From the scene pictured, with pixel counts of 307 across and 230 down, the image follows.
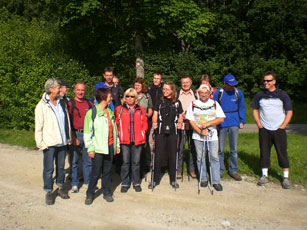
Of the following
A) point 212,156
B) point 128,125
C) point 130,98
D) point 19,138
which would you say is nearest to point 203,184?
point 212,156

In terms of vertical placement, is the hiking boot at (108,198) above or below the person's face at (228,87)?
below

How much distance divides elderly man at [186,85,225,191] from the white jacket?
7.74 feet

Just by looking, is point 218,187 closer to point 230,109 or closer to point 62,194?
point 230,109

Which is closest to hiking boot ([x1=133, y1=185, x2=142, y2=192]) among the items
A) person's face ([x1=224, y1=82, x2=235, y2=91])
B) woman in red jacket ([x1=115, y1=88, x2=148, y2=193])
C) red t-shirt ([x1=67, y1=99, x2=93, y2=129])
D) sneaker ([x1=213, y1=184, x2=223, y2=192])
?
woman in red jacket ([x1=115, y1=88, x2=148, y2=193])

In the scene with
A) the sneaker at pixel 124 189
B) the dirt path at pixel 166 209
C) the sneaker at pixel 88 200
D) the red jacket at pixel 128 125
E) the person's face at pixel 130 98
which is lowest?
the dirt path at pixel 166 209

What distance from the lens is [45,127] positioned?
5.25 m

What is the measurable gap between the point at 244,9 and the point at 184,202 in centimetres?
2216

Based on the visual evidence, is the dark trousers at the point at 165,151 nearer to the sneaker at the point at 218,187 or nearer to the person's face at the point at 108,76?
the sneaker at the point at 218,187

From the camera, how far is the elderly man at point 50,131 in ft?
17.1

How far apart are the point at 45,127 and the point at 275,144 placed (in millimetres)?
4176


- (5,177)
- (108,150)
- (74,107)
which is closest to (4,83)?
(5,177)

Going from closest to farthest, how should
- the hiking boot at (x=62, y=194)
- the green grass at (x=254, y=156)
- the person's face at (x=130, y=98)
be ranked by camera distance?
the hiking boot at (x=62, y=194) → the person's face at (x=130, y=98) → the green grass at (x=254, y=156)

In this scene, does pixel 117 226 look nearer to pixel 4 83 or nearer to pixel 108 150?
pixel 108 150

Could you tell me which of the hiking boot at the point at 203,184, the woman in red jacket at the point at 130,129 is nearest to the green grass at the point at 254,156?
the hiking boot at the point at 203,184
